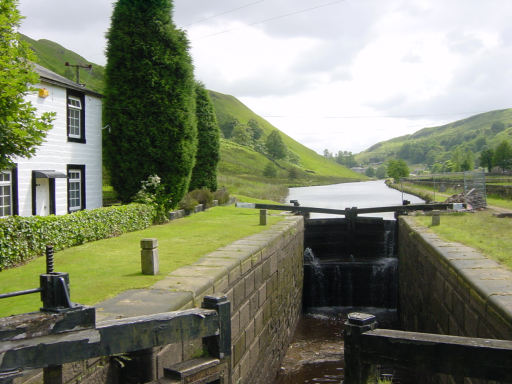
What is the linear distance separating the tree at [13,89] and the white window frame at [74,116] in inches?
323

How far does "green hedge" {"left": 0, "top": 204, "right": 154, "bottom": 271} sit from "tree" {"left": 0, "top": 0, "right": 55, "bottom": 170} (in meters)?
1.17

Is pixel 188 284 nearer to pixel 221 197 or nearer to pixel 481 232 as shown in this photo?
pixel 481 232

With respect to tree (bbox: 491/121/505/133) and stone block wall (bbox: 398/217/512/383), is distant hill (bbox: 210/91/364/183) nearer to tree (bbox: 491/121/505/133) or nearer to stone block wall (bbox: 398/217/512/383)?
tree (bbox: 491/121/505/133)

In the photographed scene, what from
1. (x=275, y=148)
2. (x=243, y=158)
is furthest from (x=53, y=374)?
(x=275, y=148)

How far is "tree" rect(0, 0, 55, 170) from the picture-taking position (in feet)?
21.2

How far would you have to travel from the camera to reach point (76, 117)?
16.0m

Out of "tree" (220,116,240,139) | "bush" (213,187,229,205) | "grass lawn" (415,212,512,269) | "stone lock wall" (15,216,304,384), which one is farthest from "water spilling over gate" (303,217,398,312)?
"tree" (220,116,240,139)

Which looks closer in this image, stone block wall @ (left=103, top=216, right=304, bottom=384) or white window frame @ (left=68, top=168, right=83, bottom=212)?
stone block wall @ (left=103, top=216, right=304, bottom=384)

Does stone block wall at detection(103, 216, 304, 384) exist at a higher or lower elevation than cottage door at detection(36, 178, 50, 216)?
lower

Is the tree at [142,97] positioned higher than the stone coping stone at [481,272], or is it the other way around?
the tree at [142,97]

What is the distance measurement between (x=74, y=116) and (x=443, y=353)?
604 inches

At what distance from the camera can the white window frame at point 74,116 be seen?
15.4m

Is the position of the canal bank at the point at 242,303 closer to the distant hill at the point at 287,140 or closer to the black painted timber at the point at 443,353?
the black painted timber at the point at 443,353

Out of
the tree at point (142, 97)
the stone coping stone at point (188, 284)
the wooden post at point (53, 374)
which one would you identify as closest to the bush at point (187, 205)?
the tree at point (142, 97)
